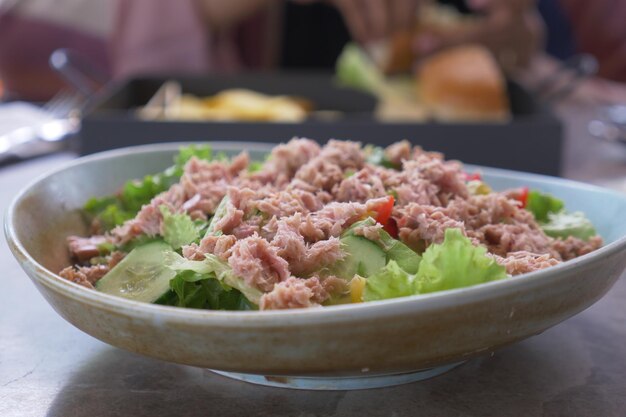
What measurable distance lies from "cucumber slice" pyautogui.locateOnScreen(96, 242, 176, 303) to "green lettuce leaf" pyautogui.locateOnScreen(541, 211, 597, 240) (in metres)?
0.61

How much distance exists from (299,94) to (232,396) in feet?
6.84

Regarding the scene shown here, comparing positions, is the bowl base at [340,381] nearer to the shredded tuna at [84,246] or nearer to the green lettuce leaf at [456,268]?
the green lettuce leaf at [456,268]

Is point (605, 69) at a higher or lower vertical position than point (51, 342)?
lower

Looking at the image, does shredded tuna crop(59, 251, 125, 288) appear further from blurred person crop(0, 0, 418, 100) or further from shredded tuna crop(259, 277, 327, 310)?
blurred person crop(0, 0, 418, 100)

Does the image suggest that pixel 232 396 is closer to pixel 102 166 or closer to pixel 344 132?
pixel 102 166

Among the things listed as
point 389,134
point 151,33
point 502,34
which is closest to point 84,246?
point 389,134

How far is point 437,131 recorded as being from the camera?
2.04 meters

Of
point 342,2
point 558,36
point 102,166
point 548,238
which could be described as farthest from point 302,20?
point 548,238

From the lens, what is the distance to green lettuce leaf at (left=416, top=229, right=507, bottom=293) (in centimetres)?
82

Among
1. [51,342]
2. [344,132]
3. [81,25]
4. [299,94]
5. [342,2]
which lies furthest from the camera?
[81,25]

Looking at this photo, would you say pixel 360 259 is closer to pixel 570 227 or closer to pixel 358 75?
pixel 570 227

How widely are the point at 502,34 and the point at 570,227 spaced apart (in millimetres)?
2466

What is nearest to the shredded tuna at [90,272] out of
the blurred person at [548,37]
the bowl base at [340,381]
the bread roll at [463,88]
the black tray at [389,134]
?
the bowl base at [340,381]

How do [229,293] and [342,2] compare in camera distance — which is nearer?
[229,293]
